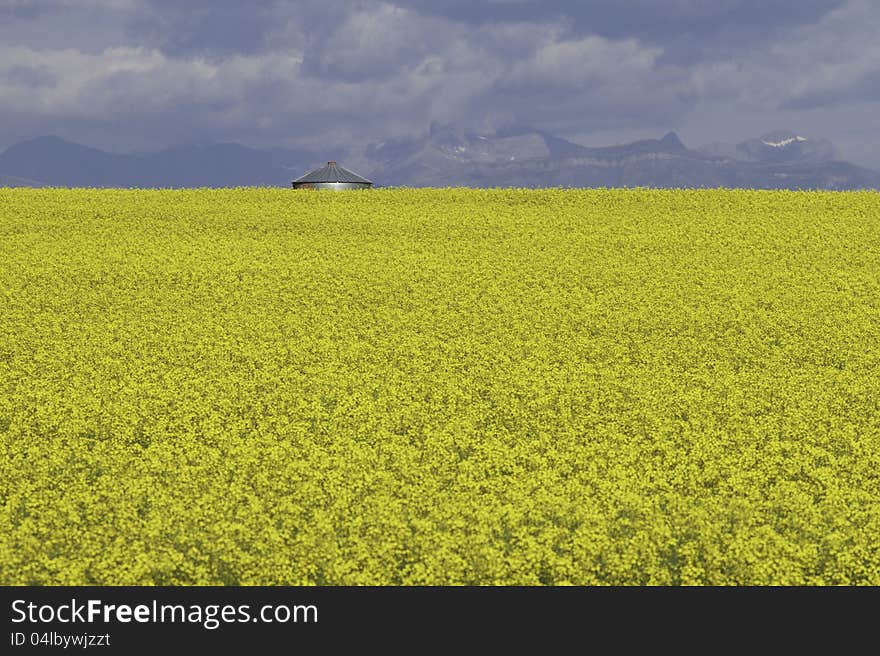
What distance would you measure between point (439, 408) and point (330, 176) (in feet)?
133

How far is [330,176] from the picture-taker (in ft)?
177

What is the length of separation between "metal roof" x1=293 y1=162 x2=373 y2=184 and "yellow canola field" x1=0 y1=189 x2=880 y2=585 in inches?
821

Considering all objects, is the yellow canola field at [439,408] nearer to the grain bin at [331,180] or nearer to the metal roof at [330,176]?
the grain bin at [331,180]

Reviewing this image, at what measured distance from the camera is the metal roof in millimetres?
53719

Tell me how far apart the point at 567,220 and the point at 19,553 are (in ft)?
96.6

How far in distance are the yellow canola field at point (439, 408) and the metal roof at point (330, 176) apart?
821 inches

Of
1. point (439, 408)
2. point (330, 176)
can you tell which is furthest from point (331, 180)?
point (439, 408)

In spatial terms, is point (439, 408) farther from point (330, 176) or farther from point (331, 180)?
point (330, 176)

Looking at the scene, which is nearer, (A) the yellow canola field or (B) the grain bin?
(A) the yellow canola field

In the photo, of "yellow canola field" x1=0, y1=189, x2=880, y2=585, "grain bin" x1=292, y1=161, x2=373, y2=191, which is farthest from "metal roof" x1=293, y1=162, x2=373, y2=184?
"yellow canola field" x1=0, y1=189, x2=880, y2=585

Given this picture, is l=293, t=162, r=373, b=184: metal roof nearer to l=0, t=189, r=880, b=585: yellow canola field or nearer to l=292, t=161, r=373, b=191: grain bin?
l=292, t=161, r=373, b=191: grain bin

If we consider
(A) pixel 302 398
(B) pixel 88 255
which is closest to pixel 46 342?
(A) pixel 302 398

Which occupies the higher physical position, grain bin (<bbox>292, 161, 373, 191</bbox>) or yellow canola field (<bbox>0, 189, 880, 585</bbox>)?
grain bin (<bbox>292, 161, 373, 191</bbox>)
